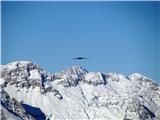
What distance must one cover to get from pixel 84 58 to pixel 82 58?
2.58 feet

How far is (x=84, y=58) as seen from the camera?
159 m

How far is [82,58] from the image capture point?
159375mm

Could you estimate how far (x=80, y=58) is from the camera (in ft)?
525

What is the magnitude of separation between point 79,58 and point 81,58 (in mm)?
891

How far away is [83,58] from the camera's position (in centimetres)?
15912

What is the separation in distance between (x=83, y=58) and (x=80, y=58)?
104cm

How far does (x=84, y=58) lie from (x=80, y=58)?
4.84 feet

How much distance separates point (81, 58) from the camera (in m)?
160

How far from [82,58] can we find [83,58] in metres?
0.35

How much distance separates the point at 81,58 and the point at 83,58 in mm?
607

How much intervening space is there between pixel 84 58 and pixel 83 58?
443 millimetres

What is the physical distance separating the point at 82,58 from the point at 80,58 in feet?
2.27
